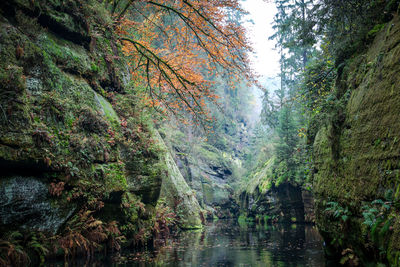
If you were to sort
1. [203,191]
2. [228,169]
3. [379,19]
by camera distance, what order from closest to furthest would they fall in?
1. [379,19]
2. [203,191]
3. [228,169]

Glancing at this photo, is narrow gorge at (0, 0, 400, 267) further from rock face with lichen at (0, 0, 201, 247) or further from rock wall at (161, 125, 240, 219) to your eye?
rock wall at (161, 125, 240, 219)

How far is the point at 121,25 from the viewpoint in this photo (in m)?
10.4

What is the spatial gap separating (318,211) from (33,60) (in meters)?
8.46

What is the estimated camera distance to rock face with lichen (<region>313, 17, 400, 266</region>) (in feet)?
12.5

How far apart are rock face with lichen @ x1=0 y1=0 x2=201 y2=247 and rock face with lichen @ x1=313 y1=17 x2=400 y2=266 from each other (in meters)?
5.69

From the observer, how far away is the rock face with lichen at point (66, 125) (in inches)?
200

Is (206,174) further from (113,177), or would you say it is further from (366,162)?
(366,162)

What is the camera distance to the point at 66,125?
6.48 m

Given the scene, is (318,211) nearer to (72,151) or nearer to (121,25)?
(72,151)

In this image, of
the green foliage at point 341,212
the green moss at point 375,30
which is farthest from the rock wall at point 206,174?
the green moss at point 375,30

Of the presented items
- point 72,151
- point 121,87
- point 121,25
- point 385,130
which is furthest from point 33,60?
point 385,130

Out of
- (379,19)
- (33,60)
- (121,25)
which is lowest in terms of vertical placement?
(33,60)

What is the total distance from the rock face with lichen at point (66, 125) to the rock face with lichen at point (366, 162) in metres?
5.69

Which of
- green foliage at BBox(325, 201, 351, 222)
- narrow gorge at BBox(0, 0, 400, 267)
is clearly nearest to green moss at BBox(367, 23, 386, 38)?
narrow gorge at BBox(0, 0, 400, 267)
